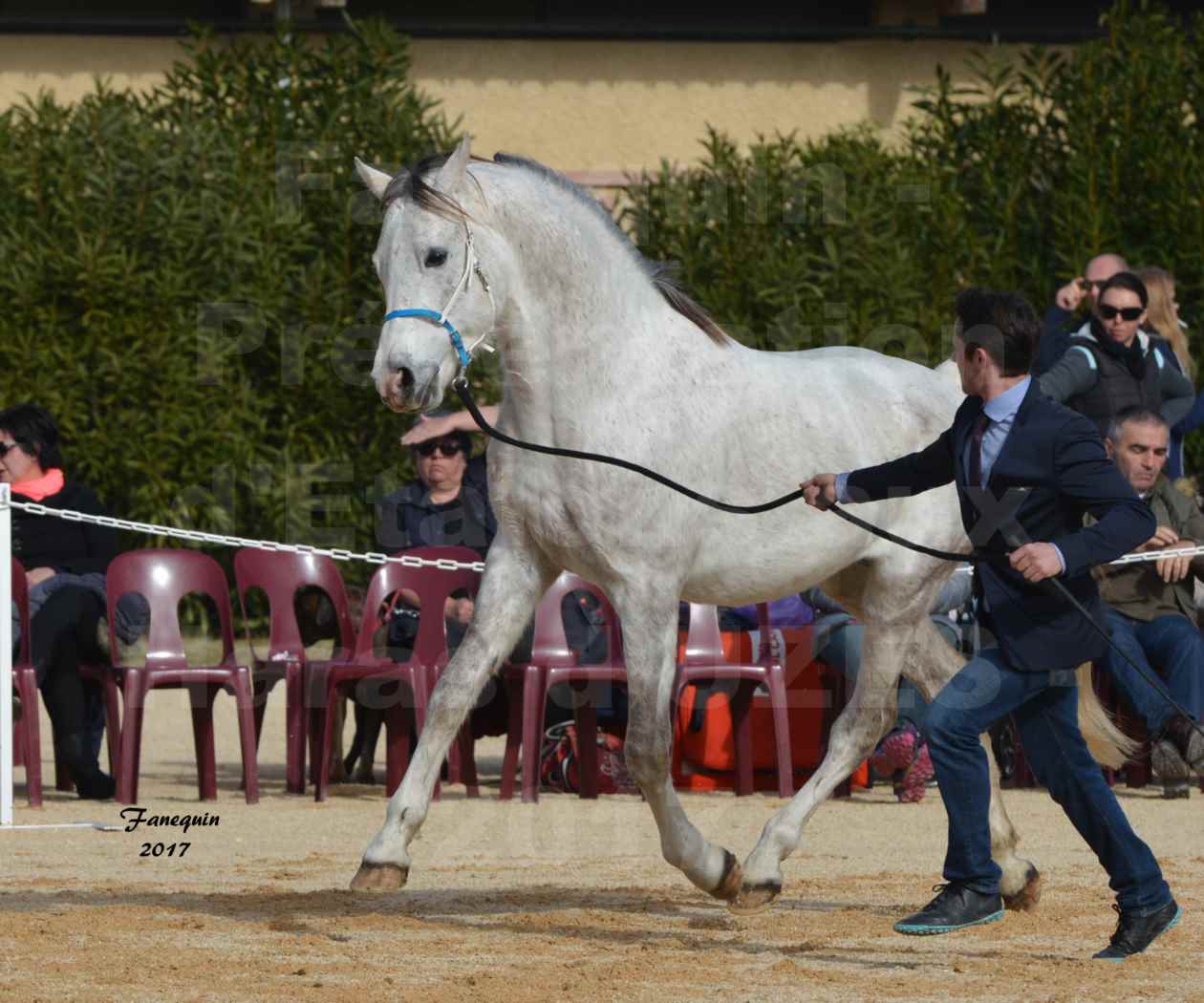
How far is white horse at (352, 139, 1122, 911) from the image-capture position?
6637 mm

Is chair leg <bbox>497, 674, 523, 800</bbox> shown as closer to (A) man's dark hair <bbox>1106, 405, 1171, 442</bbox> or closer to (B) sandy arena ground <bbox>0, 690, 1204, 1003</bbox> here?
(B) sandy arena ground <bbox>0, 690, 1204, 1003</bbox>

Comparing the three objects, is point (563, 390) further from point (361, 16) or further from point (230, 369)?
point (361, 16)

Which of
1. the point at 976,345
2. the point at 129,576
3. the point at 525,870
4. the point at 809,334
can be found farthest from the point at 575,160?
the point at 976,345

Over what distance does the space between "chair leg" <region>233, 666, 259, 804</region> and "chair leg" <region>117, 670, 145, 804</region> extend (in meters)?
0.44

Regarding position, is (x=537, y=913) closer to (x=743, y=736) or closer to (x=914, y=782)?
(x=743, y=736)

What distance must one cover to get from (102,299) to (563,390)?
8152 mm

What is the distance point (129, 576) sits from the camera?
1005 cm

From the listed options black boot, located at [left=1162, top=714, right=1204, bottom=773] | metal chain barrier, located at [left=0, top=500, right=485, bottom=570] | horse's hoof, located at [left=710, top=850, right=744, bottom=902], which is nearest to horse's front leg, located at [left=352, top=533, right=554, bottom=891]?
horse's hoof, located at [left=710, top=850, right=744, bottom=902]

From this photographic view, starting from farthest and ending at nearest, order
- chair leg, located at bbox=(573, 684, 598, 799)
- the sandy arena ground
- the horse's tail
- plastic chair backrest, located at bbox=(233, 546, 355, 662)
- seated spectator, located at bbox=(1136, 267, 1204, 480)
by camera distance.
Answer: seated spectator, located at bbox=(1136, 267, 1204, 480)
plastic chair backrest, located at bbox=(233, 546, 355, 662)
chair leg, located at bbox=(573, 684, 598, 799)
the horse's tail
the sandy arena ground

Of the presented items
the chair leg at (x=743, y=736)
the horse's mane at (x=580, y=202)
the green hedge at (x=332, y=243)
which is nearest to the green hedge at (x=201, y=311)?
the green hedge at (x=332, y=243)

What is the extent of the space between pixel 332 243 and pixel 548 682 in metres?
5.69

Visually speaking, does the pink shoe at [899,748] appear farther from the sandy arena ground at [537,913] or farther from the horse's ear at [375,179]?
the horse's ear at [375,179]

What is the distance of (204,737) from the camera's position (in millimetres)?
9961

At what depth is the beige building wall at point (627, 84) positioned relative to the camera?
58.1ft
